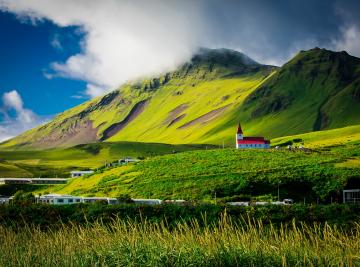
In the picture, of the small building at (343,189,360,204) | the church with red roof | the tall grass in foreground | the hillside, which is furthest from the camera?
the church with red roof

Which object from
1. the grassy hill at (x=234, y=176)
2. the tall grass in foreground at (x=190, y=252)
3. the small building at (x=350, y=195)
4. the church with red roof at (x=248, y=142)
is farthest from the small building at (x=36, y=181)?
the tall grass in foreground at (x=190, y=252)

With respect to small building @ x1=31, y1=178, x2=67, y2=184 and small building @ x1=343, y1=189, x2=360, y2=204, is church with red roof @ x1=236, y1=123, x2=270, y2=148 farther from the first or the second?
small building @ x1=343, y1=189, x2=360, y2=204

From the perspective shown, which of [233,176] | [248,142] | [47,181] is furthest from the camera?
[248,142]

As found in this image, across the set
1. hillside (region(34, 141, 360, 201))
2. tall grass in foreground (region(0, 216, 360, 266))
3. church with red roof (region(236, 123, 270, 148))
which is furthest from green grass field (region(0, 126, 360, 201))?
tall grass in foreground (region(0, 216, 360, 266))

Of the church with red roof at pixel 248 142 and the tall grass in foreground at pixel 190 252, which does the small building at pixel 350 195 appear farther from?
the church with red roof at pixel 248 142

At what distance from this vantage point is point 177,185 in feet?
274

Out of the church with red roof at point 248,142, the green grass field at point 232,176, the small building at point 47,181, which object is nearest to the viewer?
the green grass field at point 232,176

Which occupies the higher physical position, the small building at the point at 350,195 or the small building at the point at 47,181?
the small building at the point at 47,181

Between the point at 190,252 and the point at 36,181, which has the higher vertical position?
the point at 36,181

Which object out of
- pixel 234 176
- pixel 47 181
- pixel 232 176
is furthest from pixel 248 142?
pixel 234 176

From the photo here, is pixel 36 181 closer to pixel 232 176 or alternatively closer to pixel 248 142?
pixel 248 142

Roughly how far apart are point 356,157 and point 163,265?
8540 centimetres

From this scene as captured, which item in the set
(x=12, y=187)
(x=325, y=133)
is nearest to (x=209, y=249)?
(x=12, y=187)

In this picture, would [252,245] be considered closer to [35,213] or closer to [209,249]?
[209,249]
